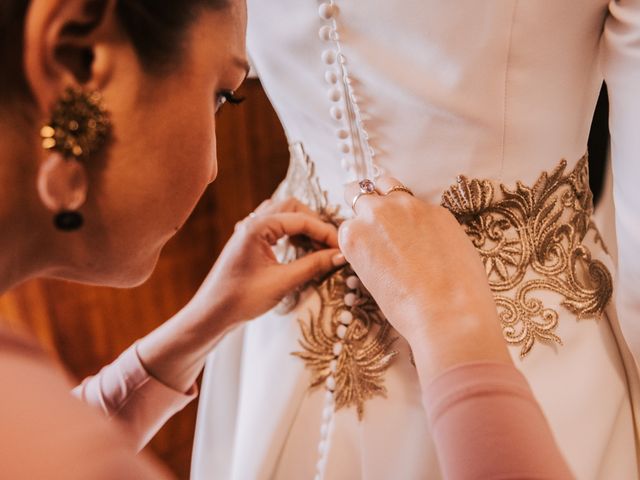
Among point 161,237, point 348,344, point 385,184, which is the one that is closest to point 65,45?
point 161,237

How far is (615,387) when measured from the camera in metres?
0.60

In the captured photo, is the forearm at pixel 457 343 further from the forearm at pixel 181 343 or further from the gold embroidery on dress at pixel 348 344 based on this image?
the forearm at pixel 181 343

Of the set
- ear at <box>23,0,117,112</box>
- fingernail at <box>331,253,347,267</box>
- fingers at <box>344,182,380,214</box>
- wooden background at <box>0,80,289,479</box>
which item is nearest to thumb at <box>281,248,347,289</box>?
fingernail at <box>331,253,347,267</box>

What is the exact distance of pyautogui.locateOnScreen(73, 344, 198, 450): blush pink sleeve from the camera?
0.77m

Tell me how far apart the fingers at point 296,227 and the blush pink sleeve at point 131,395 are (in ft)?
0.79

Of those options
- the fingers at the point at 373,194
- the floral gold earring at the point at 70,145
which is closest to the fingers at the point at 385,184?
the fingers at the point at 373,194

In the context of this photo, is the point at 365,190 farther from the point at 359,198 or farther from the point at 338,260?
the point at 338,260

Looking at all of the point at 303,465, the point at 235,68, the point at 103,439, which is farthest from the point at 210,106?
the point at 303,465

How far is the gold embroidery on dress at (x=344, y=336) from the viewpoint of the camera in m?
0.63

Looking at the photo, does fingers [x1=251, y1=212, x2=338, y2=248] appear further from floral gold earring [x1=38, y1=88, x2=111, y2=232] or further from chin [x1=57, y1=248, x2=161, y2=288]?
floral gold earring [x1=38, y1=88, x2=111, y2=232]

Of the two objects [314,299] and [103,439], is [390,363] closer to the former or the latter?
[314,299]

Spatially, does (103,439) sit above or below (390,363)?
below

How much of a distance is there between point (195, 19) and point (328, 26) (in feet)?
0.58

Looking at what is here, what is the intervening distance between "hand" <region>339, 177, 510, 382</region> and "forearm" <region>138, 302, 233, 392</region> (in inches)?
10.8
